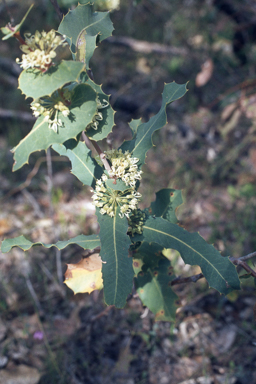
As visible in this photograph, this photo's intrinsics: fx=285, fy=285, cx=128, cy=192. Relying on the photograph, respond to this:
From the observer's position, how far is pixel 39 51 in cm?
135

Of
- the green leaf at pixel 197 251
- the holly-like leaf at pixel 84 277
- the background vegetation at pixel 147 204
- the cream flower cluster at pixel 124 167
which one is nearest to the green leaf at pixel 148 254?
the green leaf at pixel 197 251

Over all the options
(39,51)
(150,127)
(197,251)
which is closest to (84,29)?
(39,51)

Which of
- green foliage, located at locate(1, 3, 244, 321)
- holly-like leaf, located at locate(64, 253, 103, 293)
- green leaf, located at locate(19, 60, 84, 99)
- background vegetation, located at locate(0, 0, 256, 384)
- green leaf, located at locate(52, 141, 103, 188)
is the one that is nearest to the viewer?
green leaf, located at locate(19, 60, 84, 99)

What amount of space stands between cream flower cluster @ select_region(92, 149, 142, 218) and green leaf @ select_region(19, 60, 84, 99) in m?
0.61

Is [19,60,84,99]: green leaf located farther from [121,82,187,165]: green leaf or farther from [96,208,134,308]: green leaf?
[96,208,134,308]: green leaf

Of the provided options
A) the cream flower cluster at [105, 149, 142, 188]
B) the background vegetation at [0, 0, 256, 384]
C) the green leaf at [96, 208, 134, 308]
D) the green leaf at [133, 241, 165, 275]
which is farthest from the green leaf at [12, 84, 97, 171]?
the background vegetation at [0, 0, 256, 384]

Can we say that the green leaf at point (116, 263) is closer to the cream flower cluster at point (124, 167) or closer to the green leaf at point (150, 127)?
the cream flower cluster at point (124, 167)

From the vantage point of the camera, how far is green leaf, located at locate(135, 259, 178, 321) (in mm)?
2270

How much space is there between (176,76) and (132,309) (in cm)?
542

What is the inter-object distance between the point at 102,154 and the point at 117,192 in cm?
30

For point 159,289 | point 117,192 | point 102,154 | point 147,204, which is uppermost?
point 147,204

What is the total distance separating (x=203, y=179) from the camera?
4.91 m

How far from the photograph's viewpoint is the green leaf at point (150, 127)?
1.75m

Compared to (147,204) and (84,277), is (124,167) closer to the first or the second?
(84,277)
